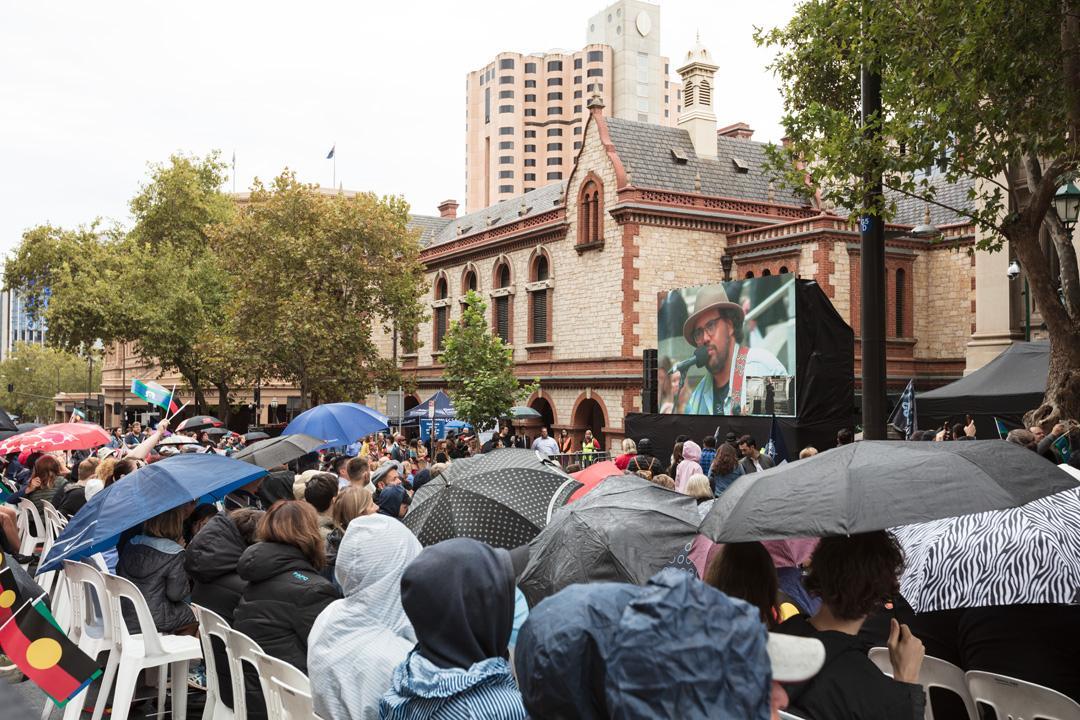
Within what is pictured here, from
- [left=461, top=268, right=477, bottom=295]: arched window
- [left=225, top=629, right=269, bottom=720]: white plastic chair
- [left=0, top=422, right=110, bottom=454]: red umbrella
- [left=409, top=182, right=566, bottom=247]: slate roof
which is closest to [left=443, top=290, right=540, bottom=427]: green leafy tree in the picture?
[left=409, top=182, right=566, bottom=247]: slate roof

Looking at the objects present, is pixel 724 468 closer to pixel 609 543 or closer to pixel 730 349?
pixel 609 543

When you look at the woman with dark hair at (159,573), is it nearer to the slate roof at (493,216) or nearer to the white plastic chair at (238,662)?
the white plastic chair at (238,662)

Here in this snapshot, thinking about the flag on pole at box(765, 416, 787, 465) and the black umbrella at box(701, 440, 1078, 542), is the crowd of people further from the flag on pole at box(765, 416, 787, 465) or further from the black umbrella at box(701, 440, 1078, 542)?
the flag on pole at box(765, 416, 787, 465)

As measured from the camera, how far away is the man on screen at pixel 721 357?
23.6m

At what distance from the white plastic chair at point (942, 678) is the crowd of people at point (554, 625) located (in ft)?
0.38

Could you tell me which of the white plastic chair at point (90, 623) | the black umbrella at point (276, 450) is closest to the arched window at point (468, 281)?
the black umbrella at point (276, 450)

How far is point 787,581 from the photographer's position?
530 cm

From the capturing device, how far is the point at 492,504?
241 inches

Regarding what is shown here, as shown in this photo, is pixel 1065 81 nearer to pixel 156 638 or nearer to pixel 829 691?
pixel 829 691

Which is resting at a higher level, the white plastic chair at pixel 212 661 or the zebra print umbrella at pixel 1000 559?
the zebra print umbrella at pixel 1000 559

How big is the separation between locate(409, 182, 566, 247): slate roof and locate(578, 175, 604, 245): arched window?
2972 mm

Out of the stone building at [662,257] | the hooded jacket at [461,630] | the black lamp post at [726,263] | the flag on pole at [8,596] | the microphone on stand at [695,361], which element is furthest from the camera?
the black lamp post at [726,263]

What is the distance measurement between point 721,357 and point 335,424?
13306 mm

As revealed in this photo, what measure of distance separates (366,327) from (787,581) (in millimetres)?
30920
